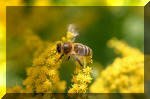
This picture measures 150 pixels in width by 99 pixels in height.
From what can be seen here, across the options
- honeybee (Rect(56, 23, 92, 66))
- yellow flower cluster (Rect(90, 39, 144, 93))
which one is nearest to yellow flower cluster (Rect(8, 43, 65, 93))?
honeybee (Rect(56, 23, 92, 66))

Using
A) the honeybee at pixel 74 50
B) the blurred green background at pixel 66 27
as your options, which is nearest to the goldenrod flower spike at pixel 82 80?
the honeybee at pixel 74 50

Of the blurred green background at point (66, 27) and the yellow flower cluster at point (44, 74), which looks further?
the blurred green background at point (66, 27)

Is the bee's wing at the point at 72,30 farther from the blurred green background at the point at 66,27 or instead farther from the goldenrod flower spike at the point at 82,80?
the goldenrod flower spike at the point at 82,80

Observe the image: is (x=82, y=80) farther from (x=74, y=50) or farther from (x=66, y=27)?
(x=66, y=27)

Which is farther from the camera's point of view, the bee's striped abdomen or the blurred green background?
the blurred green background

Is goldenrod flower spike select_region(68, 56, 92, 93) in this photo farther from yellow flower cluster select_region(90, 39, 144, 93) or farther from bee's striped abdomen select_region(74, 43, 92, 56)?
A: yellow flower cluster select_region(90, 39, 144, 93)

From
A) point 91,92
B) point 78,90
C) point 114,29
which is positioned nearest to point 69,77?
point 91,92

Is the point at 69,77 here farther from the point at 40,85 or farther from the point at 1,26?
the point at 1,26

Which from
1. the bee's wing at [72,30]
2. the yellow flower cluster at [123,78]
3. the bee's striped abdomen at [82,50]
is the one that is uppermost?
the bee's wing at [72,30]
